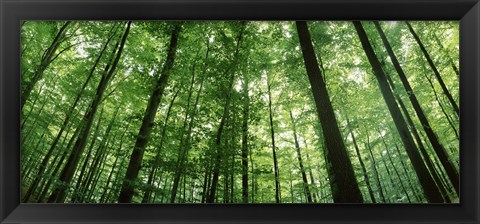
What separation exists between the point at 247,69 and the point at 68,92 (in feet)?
6.52

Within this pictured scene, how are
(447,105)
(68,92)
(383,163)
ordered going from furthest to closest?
(383,163) → (68,92) → (447,105)

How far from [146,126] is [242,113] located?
120 centimetres

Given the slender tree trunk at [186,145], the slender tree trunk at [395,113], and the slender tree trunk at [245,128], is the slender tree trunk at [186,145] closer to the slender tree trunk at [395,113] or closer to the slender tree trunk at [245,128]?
the slender tree trunk at [245,128]

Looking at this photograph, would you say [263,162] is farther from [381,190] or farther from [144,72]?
[144,72]

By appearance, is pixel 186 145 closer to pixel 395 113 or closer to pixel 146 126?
pixel 146 126

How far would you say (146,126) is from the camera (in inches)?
128

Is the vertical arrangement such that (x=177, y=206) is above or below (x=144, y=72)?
below

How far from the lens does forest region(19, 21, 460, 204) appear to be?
2.56 metres

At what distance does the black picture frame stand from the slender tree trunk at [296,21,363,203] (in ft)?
2.23

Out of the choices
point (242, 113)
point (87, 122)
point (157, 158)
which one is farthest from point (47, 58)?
point (242, 113)

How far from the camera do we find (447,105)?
103 inches
